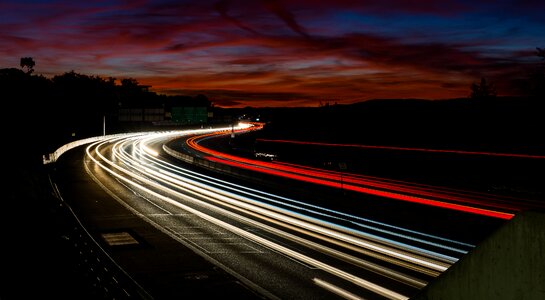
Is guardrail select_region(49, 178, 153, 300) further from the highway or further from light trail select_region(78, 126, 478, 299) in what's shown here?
light trail select_region(78, 126, 478, 299)

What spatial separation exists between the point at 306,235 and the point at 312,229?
3.13ft

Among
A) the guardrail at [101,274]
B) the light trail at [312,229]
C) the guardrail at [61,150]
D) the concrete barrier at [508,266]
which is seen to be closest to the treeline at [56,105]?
the guardrail at [61,150]

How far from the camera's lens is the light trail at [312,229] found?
1396cm

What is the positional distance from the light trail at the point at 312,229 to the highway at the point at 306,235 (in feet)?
0.11

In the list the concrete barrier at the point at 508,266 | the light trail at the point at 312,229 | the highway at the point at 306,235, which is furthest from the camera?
the light trail at the point at 312,229

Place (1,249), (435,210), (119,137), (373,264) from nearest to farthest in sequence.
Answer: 1. (373,264)
2. (1,249)
3. (435,210)
4. (119,137)

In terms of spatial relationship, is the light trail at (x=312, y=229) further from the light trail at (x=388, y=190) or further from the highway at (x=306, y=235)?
the light trail at (x=388, y=190)

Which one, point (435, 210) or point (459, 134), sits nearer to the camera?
point (435, 210)

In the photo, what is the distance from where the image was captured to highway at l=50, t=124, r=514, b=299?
13.0 m

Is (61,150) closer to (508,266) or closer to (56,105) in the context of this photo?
(508,266)

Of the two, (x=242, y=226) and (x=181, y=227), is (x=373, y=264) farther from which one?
(x=181, y=227)

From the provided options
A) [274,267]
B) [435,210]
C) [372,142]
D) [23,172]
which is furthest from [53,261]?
[372,142]

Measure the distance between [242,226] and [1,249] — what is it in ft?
27.7

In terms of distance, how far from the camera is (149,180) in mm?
36219
